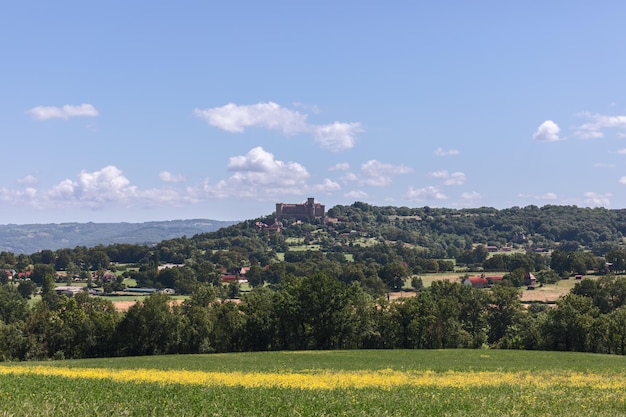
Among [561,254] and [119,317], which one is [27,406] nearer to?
[119,317]

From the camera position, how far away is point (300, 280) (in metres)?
84.6

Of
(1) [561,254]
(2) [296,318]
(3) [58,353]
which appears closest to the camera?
(3) [58,353]

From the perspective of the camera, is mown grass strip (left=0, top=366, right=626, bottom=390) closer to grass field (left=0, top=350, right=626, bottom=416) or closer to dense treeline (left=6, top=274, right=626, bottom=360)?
grass field (left=0, top=350, right=626, bottom=416)

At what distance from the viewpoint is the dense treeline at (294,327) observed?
72.4 meters

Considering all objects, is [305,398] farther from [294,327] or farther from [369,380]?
[294,327]

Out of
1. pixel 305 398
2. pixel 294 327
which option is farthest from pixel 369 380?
pixel 294 327

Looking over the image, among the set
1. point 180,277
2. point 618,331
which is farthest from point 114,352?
point 180,277

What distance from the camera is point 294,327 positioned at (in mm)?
79875

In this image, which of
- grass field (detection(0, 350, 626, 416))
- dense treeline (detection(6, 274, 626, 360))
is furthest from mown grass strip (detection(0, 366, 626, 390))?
dense treeline (detection(6, 274, 626, 360))

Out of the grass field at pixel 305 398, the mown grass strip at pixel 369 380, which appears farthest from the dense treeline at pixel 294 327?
the grass field at pixel 305 398

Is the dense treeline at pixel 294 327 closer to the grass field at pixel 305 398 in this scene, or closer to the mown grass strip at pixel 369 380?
the mown grass strip at pixel 369 380

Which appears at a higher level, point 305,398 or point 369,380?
point 305,398

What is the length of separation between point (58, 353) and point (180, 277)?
129 meters

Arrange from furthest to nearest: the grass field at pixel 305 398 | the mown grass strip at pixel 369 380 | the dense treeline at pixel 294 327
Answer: the dense treeline at pixel 294 327, the mown grass strip at pixel 369 380, the grass field at pixel 305 398
